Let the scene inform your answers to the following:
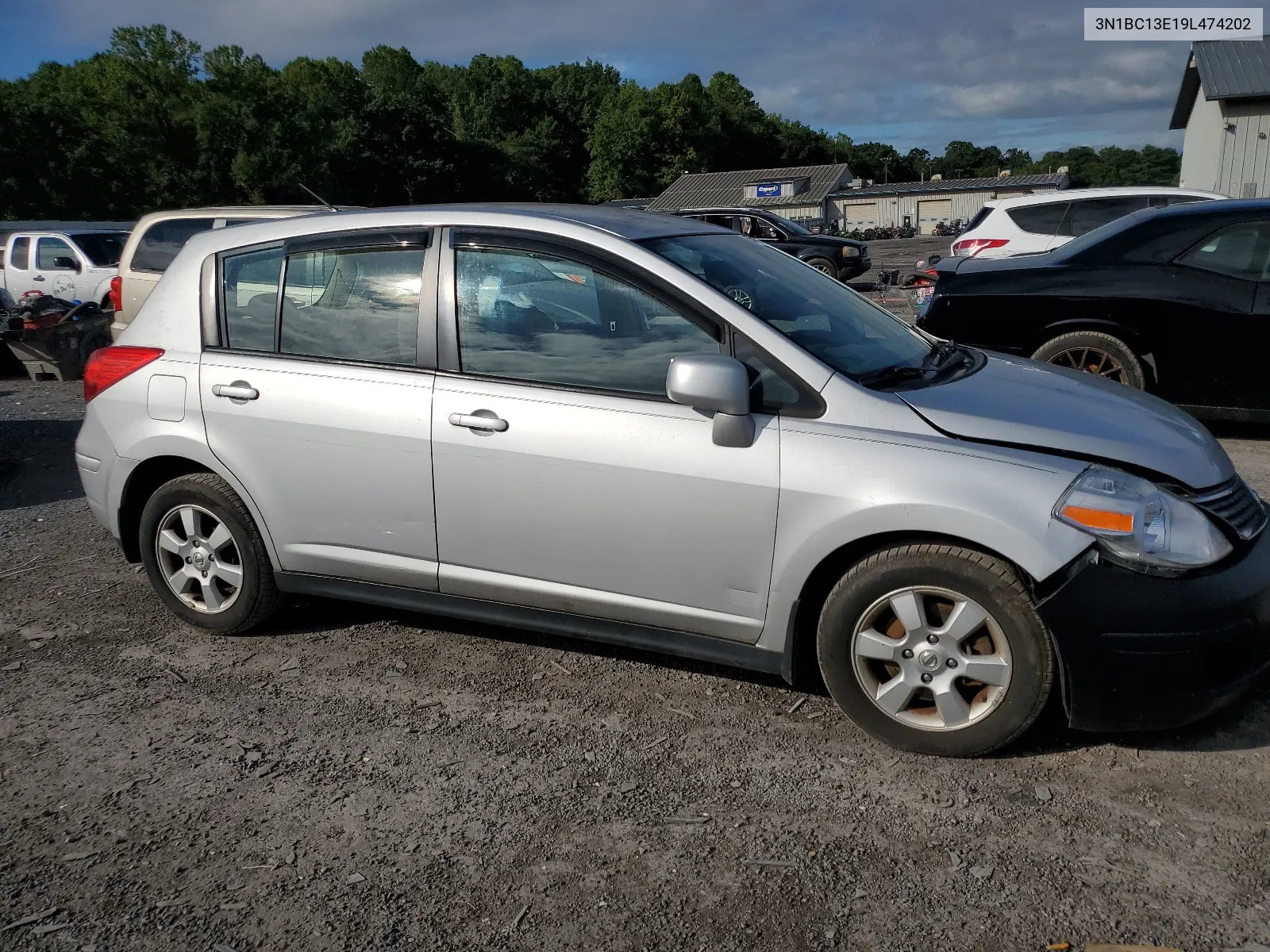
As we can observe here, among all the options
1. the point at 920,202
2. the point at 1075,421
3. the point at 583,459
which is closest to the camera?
the point at 1075,421

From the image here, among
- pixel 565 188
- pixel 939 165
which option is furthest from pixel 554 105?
pixel 939 165

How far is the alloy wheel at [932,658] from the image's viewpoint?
3.25m

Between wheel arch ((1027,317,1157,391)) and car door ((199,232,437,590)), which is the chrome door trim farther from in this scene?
wheel arch ((1027,317,1157,391))

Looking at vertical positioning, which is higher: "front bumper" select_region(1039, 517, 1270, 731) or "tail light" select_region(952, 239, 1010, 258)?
"tail light" select_region(952, 239, 1010, 258)

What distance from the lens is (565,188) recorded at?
414 ft

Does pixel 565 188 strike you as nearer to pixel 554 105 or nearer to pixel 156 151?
pixel 554 105

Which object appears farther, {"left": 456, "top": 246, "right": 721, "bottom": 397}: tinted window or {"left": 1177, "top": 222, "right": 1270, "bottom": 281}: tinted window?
{"left": 1177, "top": 222, "right": 1270, "bottom": 281}: tinted window

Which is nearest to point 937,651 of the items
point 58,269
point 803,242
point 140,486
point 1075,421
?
point 1075,421

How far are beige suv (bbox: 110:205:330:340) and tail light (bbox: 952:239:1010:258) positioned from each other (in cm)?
806

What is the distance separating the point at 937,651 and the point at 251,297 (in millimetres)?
3067

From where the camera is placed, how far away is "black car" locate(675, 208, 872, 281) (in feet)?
76.6

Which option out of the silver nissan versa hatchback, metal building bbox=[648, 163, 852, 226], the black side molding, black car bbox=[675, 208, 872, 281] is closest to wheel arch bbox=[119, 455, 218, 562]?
the silver nissan versa hatchback

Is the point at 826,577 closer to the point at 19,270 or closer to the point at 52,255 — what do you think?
the point at 52,255

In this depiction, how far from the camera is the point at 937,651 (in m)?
3.30
